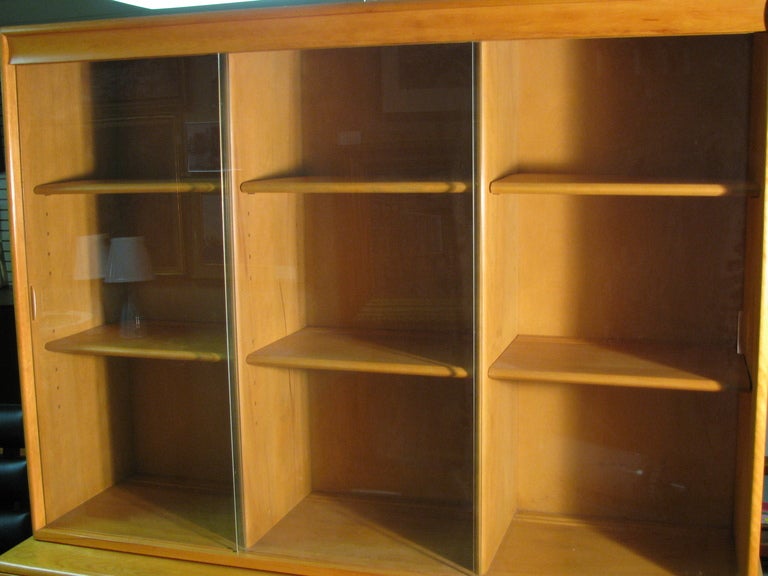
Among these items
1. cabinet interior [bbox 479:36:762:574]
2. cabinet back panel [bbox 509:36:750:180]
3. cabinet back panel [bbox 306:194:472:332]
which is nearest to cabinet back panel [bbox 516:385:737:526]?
cabinet interior [bbox 479:36:762:574]

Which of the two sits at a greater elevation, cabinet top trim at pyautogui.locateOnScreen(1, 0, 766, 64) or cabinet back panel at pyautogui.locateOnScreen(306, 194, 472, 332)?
cabinet top trim at pyautogui.locateOnScreen(1, 0, 766, 64)

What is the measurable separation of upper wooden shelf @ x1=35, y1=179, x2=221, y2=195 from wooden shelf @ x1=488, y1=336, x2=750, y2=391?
782 millimetres

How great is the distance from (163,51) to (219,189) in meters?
0.33

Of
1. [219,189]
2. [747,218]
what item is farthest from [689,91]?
[219,189]

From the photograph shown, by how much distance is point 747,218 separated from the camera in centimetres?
179

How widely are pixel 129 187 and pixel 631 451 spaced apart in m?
1.32

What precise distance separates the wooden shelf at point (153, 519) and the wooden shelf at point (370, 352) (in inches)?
14.9

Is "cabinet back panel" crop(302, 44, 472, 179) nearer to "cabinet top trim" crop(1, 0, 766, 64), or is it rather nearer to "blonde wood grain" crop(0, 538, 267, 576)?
"cabinet top trim" crop(1, 0, 766, 64)

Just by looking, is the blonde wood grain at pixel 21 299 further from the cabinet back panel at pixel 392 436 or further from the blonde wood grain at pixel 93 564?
the cabinet back panel at pixel 392 436

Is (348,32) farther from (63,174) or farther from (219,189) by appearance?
(63,174)

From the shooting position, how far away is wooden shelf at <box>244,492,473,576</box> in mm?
2000

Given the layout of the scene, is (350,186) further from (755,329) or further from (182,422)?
(755,329)

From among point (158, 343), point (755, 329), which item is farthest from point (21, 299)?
point (755, 329)

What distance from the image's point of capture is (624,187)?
1.81 m
